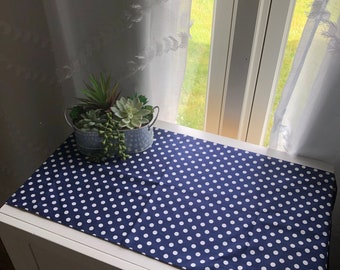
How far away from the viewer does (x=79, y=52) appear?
1.09 metres

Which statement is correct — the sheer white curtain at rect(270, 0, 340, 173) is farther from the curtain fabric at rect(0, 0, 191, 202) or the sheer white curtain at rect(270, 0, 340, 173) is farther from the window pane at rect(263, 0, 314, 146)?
the curtain fabric at rect(0, 0, 191, 202)

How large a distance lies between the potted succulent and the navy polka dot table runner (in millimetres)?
36

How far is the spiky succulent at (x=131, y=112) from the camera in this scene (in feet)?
3.10

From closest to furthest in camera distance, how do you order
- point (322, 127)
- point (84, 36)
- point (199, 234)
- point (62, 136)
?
1. point (199, 234)
2. point (322, 127)
3. point (84, 36)
4. point (62, 136)

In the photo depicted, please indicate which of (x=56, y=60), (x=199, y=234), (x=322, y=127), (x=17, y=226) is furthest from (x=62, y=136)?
(x=322, y=127)

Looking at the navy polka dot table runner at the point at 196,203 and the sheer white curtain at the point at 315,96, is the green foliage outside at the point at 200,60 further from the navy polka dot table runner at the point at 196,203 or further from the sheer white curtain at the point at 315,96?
the navy polka dot table runner at the point at 196,203

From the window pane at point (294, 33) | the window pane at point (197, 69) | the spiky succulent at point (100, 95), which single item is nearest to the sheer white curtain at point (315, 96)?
the window pane at point (294, 33)

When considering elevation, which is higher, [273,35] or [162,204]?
[273,35]

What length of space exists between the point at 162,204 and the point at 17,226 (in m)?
0.34

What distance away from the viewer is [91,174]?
0.93m

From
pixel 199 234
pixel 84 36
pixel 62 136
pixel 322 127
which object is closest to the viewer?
pixel 199 234

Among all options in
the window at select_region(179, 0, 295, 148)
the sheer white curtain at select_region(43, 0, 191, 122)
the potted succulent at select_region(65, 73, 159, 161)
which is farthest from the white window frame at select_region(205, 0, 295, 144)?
the potted succulent at select_region(65, 73, 159, 161)

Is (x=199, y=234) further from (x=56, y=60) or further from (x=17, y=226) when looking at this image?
(x=56, y=60)

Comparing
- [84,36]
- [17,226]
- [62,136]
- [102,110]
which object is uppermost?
[84,36]
